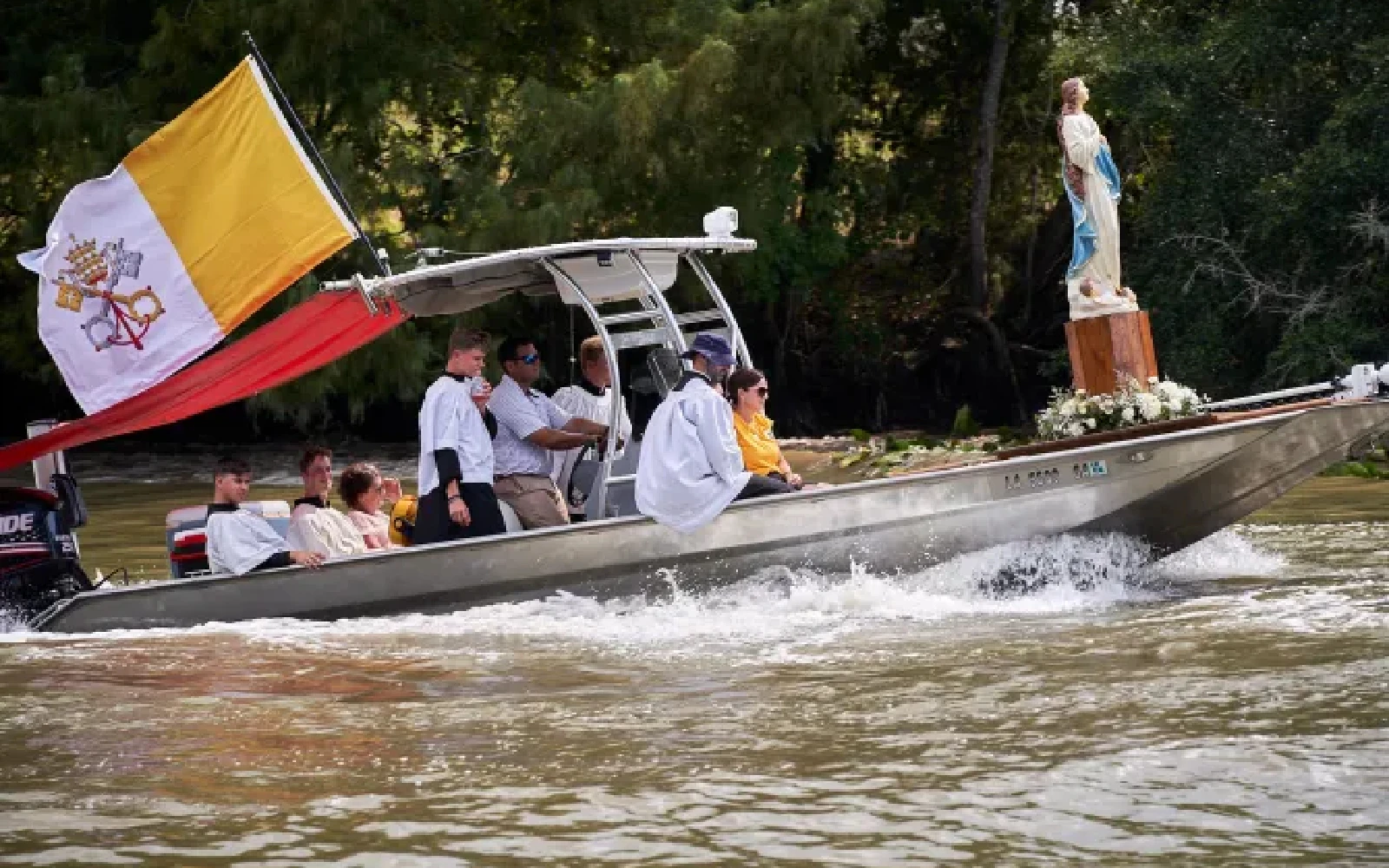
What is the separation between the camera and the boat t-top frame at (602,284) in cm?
1098

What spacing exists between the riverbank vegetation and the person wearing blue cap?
13.6 m

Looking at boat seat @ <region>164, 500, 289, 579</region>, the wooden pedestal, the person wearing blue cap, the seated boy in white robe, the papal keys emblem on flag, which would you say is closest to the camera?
the person wearing blue cap

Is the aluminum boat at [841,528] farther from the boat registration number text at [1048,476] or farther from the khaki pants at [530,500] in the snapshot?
the khaki pants at [530,500]

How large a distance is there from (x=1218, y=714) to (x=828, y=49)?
20.0 m

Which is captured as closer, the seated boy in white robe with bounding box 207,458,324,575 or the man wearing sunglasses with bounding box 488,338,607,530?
the seated boy in white robe with bounding box 207,458,324,575

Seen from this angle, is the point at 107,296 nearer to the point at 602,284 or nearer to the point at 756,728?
the point at 602,284

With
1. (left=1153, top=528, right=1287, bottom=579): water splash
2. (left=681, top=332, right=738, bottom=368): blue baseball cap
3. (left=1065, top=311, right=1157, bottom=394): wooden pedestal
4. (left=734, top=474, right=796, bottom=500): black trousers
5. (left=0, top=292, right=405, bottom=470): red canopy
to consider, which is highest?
(left=0, top=292, right=405, bottom=470): red canopy

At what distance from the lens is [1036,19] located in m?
30.7

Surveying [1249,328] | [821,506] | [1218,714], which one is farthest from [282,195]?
[1249,328]

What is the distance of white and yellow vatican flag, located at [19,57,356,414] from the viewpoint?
10.9 meters

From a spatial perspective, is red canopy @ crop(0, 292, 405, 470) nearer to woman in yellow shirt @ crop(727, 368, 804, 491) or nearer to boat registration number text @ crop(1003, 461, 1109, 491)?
woman in yellow shirt @ crop(727, 368, 804, 491)

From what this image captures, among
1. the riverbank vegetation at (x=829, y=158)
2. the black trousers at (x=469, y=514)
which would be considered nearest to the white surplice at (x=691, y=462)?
the black trousers at (x=469, y=514)

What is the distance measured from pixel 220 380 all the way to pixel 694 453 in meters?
2.66

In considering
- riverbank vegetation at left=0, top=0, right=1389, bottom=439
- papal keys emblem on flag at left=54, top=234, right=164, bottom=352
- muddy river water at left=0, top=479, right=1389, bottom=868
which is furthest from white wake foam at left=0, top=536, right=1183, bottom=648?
riverbank vegetation at left=0, top=0, right=1389, bottom=439
